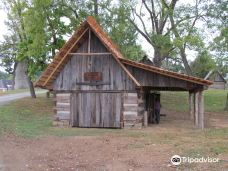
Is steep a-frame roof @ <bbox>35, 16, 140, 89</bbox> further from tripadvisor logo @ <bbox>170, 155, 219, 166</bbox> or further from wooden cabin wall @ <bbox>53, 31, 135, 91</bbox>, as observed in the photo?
tripadvisor logo @ <bbox>170, 155, 219, 166</bbox>

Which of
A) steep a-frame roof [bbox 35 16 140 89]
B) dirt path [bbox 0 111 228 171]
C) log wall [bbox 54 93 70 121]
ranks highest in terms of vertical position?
steep a-frame roof [bbox 35 16 140 89]

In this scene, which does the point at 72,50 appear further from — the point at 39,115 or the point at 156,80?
the point at 39,115

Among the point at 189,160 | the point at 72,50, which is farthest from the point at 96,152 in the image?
the point at 72,50

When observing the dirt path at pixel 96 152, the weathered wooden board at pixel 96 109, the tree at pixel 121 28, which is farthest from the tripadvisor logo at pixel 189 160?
the tree at pixel 121 28

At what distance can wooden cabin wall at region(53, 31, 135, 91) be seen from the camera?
22.1 metres

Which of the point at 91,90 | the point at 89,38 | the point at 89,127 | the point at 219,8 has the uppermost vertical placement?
the point at 219,8

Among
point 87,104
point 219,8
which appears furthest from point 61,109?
point 219,8

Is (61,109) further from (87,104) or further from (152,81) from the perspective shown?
(152,81)

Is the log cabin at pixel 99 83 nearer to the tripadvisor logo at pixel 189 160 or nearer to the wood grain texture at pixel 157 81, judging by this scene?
the wood grain texture at pixel 157 81

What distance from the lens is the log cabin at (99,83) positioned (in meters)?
21.7

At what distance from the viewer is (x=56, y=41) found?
34.0 m

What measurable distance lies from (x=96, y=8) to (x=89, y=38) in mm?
12426

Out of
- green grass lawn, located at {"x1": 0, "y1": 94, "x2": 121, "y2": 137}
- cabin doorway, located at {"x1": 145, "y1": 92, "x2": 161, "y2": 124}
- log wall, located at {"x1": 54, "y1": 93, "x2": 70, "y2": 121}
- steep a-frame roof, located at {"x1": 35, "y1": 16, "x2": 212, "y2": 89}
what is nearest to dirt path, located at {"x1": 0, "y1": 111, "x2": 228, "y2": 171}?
green grass lawn, located at {"x1": 0, "y1": 94, "x2": 121, "y2": 137}

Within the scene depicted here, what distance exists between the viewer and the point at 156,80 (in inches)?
851
